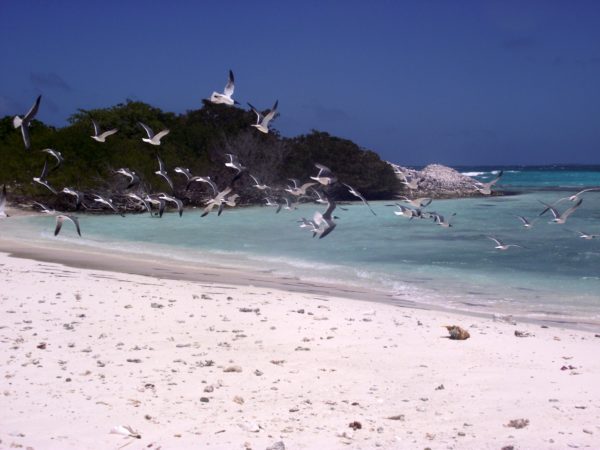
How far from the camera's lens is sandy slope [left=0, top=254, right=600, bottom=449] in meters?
5.77

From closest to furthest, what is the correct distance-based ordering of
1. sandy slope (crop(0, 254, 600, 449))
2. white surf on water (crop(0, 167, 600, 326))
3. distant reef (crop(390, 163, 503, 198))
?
sandy slope (crop(0, 254, 600, 449)) → white surf on water (crop(0, 167, 600, 326)) → distant reef (crop(390, 163, 503, 198))

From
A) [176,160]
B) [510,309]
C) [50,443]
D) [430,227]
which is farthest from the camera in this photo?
[176,160]

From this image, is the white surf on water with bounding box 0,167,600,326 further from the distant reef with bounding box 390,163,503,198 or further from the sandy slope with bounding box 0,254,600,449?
the distant reef with bounding box 390,163,503,198

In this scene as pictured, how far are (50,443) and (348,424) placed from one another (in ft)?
7.64

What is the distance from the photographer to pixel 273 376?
725 centimetres

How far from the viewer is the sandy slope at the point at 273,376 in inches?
227

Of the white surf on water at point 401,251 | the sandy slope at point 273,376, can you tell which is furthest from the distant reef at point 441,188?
the sandy slope at point 273,376

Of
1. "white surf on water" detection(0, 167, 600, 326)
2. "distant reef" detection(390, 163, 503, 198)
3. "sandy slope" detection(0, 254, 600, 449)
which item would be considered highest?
"distant reef" detection(390, 163, 503, 198)

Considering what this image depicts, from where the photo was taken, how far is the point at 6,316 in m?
8.99

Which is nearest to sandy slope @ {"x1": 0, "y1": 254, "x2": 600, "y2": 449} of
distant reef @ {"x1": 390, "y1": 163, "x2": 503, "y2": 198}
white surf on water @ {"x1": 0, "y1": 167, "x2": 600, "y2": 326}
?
white surf on water @ {"x1": 0, "y1": 167, "x2": 600, "y2": 326}

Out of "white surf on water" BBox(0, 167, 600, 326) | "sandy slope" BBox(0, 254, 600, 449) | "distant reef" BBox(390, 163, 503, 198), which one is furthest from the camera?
"distant reef" BBox(390, 163, 503, 198)

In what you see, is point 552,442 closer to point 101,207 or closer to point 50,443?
point 50,443

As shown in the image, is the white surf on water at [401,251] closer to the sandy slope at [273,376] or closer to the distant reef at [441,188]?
the sandy slope at [273,376]

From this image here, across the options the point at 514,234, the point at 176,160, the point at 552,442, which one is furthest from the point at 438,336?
the point at 176,160
